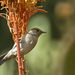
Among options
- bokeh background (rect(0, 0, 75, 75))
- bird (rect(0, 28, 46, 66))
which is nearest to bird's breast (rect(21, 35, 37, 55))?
bird (rect(0, 28, 46, 66))

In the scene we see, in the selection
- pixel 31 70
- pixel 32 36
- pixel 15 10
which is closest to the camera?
pixel 15 10

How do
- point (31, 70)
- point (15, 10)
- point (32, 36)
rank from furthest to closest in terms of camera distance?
point (31, 70) → point (32, 36) → point (15, 10)

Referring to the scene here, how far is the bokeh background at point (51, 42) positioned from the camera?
1559mm

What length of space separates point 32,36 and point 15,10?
0.15 m

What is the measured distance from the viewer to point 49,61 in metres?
1.60

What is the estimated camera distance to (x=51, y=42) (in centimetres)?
162

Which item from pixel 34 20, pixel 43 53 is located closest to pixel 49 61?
pixel 43 53

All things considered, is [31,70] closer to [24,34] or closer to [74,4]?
[74,4]

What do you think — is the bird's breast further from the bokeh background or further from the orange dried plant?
the bokeh background

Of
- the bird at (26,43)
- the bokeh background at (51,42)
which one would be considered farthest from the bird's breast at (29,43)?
the bokeh background at (51,42)

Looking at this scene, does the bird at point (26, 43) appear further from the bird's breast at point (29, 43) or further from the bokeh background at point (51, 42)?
the bokeh background at point (51, 42)

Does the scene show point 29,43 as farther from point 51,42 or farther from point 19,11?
point 51,42

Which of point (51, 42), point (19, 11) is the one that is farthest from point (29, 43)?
point (51, 42)

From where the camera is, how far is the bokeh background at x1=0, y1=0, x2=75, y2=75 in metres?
1.56
